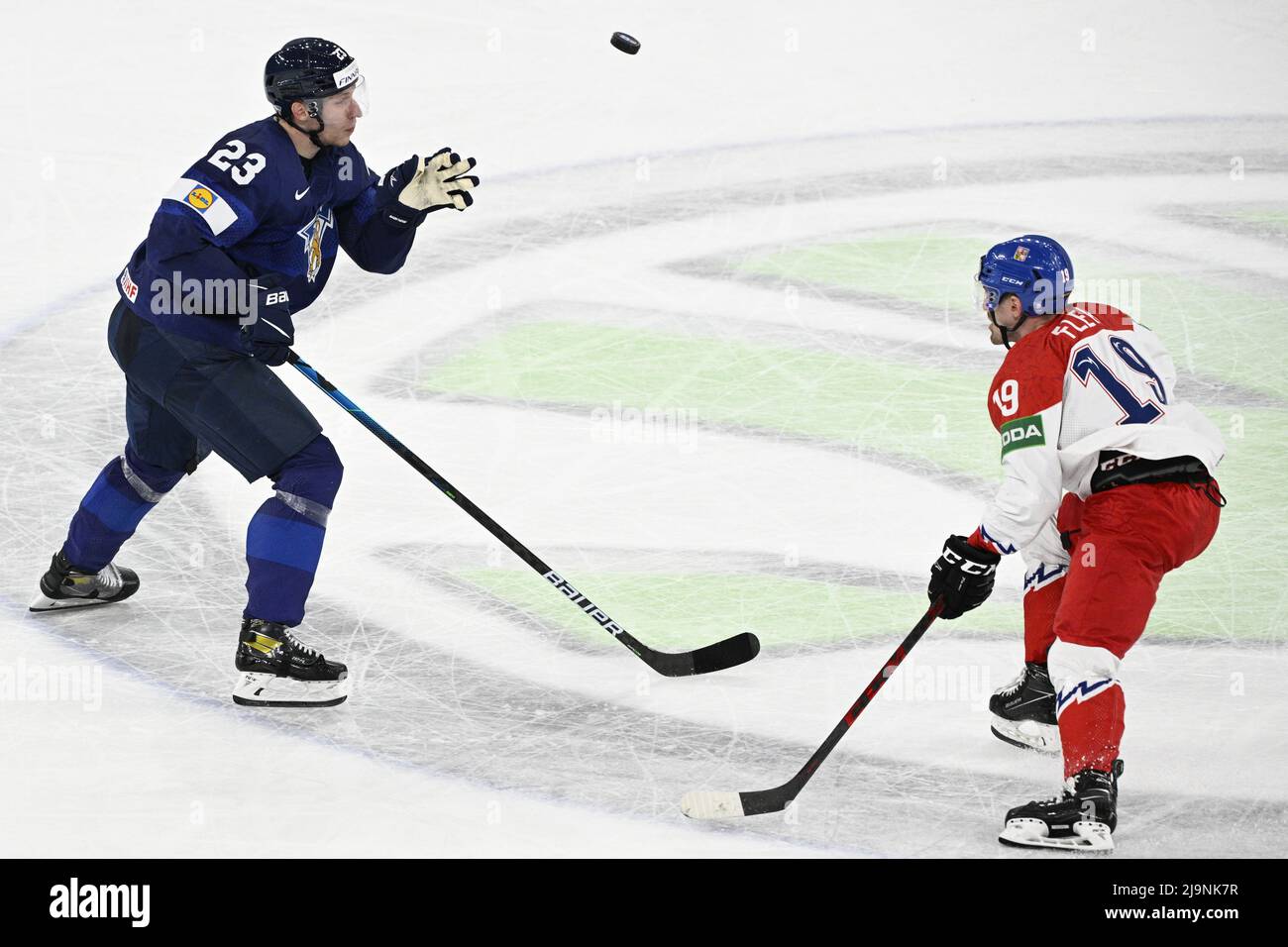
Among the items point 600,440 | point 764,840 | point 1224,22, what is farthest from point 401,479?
point 1224,22

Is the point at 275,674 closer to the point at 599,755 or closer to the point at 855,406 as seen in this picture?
the point at 599,755

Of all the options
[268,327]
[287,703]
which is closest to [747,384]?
[268,327]

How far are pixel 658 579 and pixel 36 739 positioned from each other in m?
1.68

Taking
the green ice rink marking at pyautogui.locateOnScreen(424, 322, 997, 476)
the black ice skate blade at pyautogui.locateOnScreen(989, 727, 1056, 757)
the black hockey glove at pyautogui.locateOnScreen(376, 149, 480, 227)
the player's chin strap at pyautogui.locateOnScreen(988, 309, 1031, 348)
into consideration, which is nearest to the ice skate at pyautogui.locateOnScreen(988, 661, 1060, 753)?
the black ice skate blade at pyautogui.locateOnScreen(989, 727, 1056, 757)

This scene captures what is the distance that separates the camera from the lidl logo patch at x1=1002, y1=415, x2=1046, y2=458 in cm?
350

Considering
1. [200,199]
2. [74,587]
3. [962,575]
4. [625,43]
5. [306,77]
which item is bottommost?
[74,587]

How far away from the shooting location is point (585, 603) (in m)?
4.13

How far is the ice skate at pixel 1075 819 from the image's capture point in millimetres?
3326

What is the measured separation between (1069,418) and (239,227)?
188 cm

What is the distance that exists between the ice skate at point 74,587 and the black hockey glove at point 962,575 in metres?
2.18

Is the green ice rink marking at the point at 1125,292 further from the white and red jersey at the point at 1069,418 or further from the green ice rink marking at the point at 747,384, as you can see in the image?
the white and red jersey at the point at 1069,418

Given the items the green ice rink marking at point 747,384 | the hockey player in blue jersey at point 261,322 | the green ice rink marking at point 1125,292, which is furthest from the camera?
the green ice rink marking at point 1125,292

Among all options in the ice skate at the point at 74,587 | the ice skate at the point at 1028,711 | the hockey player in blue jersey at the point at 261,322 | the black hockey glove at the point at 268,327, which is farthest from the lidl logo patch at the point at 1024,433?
the ice skate at the point at 74,587

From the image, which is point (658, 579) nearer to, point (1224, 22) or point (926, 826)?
point (926, 826)
